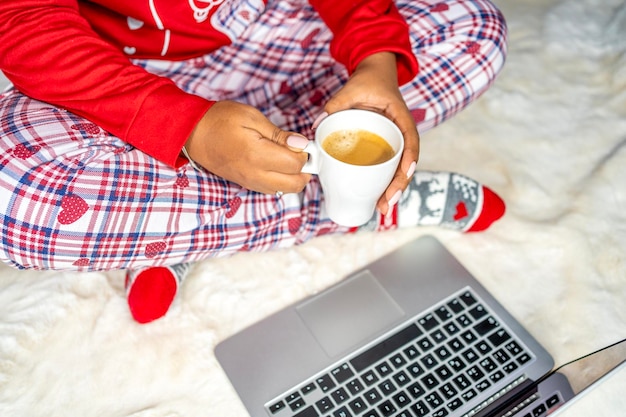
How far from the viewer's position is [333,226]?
3.28ft

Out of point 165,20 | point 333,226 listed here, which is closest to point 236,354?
point 333,226

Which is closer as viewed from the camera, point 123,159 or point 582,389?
point 582,389

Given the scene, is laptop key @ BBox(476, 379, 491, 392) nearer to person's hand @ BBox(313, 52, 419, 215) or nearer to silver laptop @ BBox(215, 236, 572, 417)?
silver laptop @ BBox(215, 236, 572, 417)

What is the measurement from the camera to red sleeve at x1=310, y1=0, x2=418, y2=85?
871mm

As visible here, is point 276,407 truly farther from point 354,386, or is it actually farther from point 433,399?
point 433,399

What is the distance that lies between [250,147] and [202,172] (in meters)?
0.16

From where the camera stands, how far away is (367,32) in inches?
34.6

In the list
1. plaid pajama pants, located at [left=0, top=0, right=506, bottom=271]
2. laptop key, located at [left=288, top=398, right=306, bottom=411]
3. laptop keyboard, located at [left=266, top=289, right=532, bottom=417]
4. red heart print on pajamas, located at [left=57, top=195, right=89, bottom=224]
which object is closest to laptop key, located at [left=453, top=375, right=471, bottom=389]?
laptop keyboard, located at [left=266, top=289, right=532, bottom=417]

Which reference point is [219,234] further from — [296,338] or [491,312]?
[491,312]

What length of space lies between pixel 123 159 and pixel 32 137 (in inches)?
A: 4.5

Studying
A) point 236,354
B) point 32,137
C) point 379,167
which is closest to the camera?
point 379,167

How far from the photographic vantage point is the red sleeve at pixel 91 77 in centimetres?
74

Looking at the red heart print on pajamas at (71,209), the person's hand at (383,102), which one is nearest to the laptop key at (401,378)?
the person's hand at (383,102)

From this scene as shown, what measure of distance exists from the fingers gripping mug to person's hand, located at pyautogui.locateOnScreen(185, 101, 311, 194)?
0.03 metres
